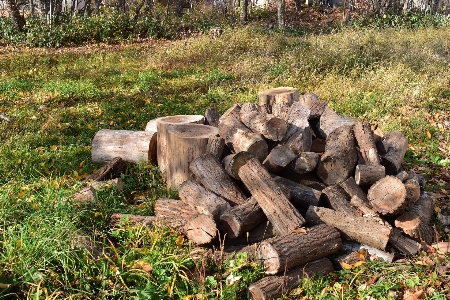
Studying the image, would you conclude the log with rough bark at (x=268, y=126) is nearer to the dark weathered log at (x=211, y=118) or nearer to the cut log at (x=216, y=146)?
the cut log at (x=216, y=146)

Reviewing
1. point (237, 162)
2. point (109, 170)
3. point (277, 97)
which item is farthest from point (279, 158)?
point (109, 170)

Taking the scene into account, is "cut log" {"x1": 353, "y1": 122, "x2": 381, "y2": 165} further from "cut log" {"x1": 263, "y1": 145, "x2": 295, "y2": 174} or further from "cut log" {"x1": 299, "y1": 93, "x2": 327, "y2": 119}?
"cut log" {"x1": 263, "y1": 145, "x2": 295, "y2": 174}

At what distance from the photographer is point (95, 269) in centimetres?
354

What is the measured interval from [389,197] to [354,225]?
447 mm

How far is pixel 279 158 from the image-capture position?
188 inches

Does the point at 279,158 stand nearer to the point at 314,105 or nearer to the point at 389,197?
the point at 389,197

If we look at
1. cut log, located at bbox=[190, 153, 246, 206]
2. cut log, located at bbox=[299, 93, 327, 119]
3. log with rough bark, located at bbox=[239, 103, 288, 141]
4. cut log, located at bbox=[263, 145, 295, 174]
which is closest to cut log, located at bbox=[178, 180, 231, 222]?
cut log, located at bbox=[190, 153, 246, 206]

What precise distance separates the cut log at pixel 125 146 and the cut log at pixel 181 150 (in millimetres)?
578

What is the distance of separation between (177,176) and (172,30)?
46.8 ft

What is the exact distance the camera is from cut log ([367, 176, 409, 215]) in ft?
13.9

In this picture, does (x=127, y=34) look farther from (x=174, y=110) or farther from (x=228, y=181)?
(x=228, y=181)

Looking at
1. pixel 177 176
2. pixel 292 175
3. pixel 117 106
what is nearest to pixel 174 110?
pixel 117 106

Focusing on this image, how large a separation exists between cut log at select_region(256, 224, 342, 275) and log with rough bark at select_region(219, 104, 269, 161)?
125 cm

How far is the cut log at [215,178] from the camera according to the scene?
459 cm
